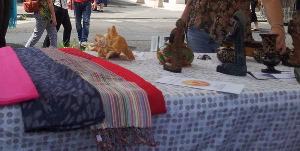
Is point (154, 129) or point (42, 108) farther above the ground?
point (42, 108)

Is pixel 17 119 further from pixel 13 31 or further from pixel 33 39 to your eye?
pixel 13 31

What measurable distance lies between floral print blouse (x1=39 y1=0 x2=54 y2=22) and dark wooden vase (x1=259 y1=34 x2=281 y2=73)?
12.8 feet

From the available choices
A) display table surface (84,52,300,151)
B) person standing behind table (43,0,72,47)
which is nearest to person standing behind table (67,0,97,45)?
person standing behind table (43,0,72,47)

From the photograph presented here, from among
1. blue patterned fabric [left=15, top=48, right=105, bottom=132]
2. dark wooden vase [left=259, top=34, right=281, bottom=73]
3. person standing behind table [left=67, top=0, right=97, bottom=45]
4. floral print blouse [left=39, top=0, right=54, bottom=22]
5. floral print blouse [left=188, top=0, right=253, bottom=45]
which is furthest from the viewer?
person standing behind table [left=67, top=0, right=97, bottom=45]

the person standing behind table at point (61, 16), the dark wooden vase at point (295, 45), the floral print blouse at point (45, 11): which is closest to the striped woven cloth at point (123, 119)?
the dark wooden vase at point (295, 45)

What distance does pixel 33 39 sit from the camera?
5.70 meters

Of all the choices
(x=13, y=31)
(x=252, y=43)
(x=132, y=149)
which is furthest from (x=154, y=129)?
(x=13, y=31)

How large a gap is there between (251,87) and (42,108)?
86 centimetres

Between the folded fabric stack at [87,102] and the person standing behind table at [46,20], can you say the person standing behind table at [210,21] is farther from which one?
the person standing behind table at [46,20]

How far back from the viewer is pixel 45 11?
536 cm

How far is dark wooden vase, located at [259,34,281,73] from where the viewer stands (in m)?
1.97

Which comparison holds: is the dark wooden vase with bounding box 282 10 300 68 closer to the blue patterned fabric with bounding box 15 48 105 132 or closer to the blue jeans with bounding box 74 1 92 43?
the blue patterned fabric with bounding box 15 48 105 132

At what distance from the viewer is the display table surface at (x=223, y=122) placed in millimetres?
1413

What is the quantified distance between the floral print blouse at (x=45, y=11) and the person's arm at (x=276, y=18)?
3.68 metres
